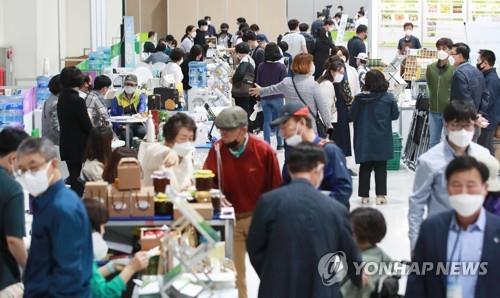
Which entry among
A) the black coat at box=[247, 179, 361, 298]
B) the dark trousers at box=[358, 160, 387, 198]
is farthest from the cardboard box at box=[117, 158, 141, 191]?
the dark trousers at box=[358, 160, 387, 198]

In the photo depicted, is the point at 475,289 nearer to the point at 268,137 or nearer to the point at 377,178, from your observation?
the point at 377,178

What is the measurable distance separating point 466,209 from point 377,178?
6.43m

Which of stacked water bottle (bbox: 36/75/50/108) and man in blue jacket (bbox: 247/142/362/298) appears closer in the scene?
man in blue jacket (bbox: 247/142/362/298)

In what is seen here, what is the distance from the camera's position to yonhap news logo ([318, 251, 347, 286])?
4648 mm

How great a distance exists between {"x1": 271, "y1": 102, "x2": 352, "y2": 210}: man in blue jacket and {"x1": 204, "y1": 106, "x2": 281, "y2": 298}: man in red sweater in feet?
0.77

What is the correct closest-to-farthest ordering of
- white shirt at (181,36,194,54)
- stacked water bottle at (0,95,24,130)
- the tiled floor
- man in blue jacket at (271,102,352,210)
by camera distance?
man in blue jacket at (271,102,352,210), the tiled floor, stacked water bottle at (0,95,24,130), white shirt at (181,36,194,54)

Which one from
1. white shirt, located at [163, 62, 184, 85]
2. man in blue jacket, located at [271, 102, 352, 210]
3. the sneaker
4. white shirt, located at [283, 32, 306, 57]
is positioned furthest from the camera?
white shirt, located at [283, 32, 306, 57]

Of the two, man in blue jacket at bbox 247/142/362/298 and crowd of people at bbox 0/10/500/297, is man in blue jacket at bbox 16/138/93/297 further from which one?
man in blue jacket at bbox 247/142/362/298

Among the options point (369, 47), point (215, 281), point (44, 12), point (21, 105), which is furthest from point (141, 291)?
point (369, 47)

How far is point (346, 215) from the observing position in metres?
4.67

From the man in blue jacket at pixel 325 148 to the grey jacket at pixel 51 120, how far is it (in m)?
4.33

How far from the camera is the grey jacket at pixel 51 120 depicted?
9.87m

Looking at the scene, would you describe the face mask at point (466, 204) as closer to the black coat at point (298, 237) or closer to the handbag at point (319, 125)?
the black coat at point (298, 237)

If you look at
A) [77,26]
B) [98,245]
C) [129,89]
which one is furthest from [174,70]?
[98,245]
